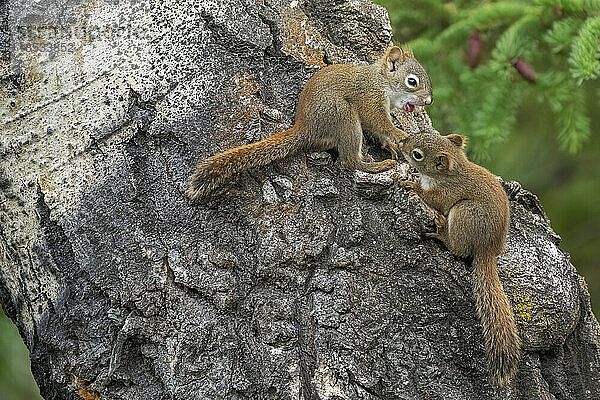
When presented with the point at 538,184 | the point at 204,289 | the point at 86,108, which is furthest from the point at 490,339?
the point at 538,184

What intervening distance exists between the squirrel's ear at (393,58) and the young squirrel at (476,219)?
0.97 ft

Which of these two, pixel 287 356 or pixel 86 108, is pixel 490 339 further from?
pixel 86 108

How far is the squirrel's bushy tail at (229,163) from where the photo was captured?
191cm

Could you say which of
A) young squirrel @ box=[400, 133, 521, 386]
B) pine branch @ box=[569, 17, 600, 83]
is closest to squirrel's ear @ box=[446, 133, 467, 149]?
young squirrel @ box=[400, 133, 521, 386]

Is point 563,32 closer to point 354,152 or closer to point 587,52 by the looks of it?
point 587,52

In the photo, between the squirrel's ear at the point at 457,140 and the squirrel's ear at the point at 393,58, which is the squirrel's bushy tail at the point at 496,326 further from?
the squirrel's ear at the point at 393,58

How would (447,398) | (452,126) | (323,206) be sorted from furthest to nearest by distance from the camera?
(452,126)
(323,206)
(447,398)

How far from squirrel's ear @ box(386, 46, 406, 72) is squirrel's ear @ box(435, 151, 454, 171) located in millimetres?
398

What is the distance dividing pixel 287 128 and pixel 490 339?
918 mm

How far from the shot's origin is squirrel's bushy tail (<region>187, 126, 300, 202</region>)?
1.91 meters

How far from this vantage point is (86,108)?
2.04 meters

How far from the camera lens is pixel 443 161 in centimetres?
224

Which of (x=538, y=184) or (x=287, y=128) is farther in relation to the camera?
(x=538, y=184)

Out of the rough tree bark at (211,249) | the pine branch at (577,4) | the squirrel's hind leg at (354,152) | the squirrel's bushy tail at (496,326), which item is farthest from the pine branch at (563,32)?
the squirrel's bushy tail at (496,326)
